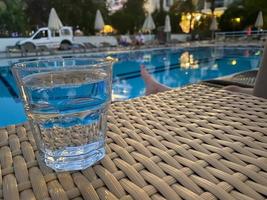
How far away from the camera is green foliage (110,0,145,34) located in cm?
1809

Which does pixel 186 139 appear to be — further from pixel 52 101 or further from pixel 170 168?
pixel 52 101

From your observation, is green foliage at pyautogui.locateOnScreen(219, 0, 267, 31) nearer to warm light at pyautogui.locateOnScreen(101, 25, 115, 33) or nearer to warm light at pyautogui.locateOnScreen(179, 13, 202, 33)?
warm light at pyautogui.locateOnScreen(179, 13, 202, 33)

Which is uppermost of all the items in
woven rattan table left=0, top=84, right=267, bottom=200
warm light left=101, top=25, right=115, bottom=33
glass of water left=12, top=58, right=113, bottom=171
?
warm light left=101, top=25, right=115, bottom=33

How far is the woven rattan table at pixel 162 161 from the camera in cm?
30

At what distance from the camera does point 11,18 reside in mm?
12281

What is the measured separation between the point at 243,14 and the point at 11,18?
550 inches

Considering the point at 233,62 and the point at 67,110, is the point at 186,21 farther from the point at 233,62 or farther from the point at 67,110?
the point at 67,110

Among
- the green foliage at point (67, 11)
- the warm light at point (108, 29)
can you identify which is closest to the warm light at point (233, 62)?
the green foliage at point (67, 11)

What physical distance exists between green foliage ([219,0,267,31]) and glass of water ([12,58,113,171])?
18797mm

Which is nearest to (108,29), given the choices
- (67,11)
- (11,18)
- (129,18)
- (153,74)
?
(129,18)

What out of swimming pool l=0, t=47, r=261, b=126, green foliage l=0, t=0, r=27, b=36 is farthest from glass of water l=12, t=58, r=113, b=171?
green foliage l=0, t=0, r=27, b=36

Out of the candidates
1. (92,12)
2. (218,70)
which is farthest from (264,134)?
(92,12)

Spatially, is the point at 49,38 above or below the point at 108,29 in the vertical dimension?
below

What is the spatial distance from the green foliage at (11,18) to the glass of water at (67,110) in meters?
13.4
